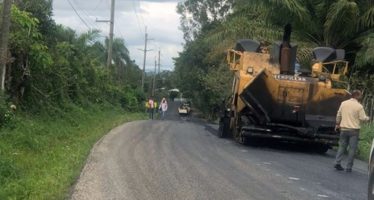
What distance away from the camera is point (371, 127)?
810 inches

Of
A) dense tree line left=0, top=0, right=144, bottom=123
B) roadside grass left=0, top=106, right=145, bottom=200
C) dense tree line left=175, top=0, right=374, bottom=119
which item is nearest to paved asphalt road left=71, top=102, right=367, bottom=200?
roadside grass left=0, top=106, right=145, bottom=200

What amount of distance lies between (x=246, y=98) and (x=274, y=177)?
601 cm

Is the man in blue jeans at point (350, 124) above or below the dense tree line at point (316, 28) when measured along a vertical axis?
below

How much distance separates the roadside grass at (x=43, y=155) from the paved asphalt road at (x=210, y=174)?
0.34m

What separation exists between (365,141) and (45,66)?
10023 millimetres

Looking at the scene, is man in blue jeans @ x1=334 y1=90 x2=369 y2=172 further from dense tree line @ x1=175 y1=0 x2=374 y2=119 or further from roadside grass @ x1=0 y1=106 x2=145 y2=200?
dense tree line @ x1=175 y1=0 x2=374 y2=119

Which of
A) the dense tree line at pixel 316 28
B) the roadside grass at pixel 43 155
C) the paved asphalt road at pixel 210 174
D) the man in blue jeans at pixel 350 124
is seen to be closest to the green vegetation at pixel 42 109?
the roadside grass at pixel 43 155

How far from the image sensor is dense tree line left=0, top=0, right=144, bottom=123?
727 inches

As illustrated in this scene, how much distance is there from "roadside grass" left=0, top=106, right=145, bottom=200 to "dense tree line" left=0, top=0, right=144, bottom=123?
0.93 metres

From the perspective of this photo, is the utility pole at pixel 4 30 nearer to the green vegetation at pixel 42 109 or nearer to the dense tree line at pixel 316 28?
the green vegetation at pixel 42 109

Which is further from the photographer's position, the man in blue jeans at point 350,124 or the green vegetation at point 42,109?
the man in blue jeans at point 350,124

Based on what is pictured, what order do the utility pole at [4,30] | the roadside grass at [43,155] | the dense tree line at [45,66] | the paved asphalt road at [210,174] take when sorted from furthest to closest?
the dense tree line at [45,66] → the utility pole at [4,30] → the paved asphalt road at [210,174] → the roadside grass at [43,155]

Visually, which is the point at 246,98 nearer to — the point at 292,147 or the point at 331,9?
the point at 292,147

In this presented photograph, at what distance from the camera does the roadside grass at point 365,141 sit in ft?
55.8
